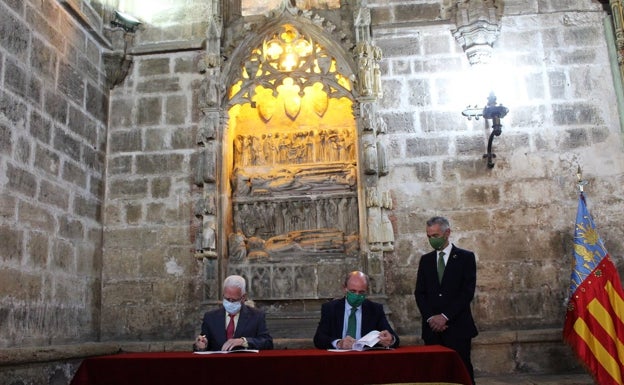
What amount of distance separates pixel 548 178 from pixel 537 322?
153 centimetres

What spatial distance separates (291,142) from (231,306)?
3.29 metres

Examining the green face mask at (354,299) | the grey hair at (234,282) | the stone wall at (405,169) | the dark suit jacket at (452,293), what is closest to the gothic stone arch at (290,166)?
the stone wall at (405,169)

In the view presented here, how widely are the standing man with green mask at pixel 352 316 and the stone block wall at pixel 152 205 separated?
2.59 m

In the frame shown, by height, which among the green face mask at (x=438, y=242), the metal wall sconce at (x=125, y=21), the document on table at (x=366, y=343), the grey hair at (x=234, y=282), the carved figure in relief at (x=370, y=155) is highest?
the metal wall sconce at (x=125, y=21)

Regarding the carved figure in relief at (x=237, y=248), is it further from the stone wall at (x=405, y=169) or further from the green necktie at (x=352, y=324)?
the green necktie at (x=352, y=324)

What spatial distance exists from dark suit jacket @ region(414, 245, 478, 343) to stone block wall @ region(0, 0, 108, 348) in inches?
135

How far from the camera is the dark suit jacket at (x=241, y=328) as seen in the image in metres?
3.92

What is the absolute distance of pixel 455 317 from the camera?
4.33 metres

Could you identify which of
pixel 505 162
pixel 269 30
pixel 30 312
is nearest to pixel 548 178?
pixel 505 162

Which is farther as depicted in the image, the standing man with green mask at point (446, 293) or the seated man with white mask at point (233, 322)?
the standing man with green mask at point (446, 293)

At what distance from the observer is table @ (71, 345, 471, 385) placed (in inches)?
117

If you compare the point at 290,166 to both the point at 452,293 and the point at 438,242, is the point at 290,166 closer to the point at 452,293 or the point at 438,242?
the point at 438,242

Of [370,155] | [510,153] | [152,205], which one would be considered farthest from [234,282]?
[510,153]

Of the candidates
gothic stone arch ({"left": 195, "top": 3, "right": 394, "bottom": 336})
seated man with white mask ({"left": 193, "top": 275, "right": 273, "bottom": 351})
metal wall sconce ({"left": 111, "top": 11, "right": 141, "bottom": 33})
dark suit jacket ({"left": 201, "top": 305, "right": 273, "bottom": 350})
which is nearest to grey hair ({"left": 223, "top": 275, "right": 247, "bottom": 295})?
seated man with white mask ({"left": 193, "top": 275, "right": 273, "bottom": 351})
